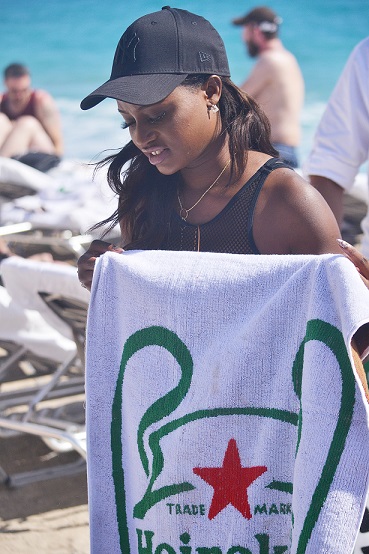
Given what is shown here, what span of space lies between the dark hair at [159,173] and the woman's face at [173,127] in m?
0.05

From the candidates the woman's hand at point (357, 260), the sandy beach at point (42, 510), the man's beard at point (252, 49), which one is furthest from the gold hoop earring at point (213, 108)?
the man's beard at point (252, 49)

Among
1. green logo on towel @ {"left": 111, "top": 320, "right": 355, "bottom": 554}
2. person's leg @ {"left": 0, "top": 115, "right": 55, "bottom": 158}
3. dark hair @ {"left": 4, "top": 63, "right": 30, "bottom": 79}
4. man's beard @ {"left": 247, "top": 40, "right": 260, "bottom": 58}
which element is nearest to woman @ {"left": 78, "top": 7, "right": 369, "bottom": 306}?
green logo on towel @ {"left": 111, "top": 320, "right": 355, "bottom": 554}

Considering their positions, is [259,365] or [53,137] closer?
[259,365]

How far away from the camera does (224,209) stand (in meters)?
2.07

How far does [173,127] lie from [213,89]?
0.16m

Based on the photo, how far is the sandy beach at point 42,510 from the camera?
3412 millimetres

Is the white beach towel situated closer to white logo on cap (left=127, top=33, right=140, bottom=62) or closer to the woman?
the woman

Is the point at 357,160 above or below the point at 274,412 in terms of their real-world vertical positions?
above

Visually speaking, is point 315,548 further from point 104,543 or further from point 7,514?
point 7,514

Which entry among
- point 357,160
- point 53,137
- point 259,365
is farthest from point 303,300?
point 53,137

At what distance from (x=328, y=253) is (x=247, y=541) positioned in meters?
0.63

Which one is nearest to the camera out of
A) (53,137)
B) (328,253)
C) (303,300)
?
(303,300)

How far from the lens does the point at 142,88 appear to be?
1.94 metres

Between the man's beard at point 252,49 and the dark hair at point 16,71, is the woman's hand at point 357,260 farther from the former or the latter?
the dark hair at point 16,71
